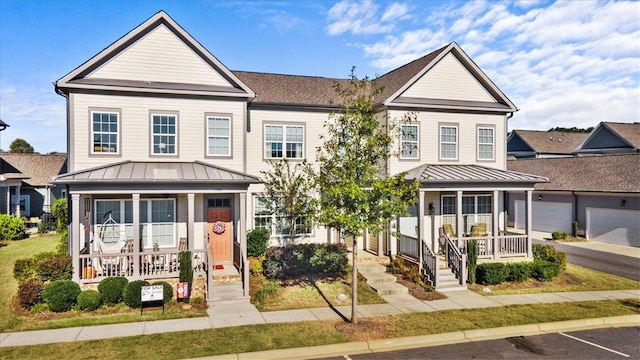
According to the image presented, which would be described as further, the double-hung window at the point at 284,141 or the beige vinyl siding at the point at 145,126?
the double-hung window at the point at 284,141

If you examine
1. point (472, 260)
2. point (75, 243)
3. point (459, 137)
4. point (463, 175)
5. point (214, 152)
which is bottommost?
point (472, 260)

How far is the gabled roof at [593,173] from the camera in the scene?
2739 cm

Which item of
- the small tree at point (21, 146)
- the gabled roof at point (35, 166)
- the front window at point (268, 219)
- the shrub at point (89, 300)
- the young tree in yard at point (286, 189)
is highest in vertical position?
the small tree at point (21, 146)

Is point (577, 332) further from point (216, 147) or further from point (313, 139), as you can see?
point (216, 147)

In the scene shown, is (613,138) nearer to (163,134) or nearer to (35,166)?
(163,134)

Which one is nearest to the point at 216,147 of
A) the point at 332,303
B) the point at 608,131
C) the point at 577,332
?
the point at 332,303

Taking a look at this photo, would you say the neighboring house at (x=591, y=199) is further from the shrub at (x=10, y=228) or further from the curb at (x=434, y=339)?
the shrub at (x=10, y=228)

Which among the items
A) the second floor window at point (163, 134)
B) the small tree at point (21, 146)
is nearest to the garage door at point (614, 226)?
the second floor window at point (163, 134)

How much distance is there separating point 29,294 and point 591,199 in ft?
102

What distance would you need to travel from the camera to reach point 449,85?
2177 cm

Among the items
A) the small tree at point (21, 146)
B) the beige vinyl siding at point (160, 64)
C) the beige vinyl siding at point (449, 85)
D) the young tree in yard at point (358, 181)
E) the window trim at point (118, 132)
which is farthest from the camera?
the small tree at point (21, 146)

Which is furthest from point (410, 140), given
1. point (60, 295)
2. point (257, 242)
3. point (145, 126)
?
point (60, 295)

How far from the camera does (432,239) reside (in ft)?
69.1

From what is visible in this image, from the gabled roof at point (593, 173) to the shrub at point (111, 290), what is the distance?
27.4 meters
